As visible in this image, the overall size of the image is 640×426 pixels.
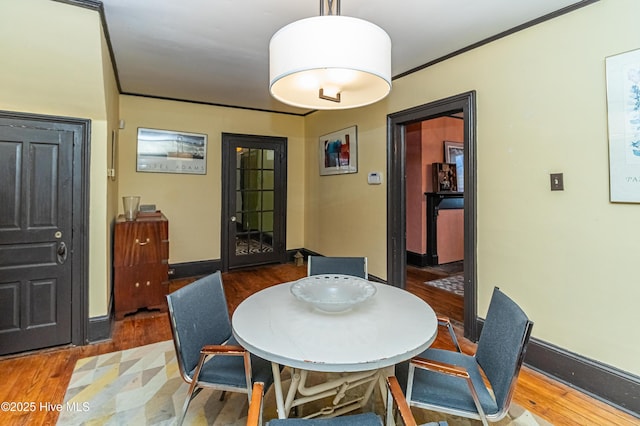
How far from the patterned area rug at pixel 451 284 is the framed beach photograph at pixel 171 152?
3.76 m

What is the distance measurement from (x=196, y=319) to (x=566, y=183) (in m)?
2.57

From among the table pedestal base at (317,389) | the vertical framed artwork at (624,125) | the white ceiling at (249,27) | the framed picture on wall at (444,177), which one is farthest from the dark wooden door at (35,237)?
the framed picture on wall at (444,177)

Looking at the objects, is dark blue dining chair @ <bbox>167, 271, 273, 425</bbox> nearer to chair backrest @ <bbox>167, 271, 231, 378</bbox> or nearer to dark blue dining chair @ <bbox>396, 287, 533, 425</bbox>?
chair backrest @ <bbox>167, 271, 231, 378</bbox>

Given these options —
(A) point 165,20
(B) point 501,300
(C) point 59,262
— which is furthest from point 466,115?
(C) point 59,262

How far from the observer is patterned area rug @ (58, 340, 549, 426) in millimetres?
1865

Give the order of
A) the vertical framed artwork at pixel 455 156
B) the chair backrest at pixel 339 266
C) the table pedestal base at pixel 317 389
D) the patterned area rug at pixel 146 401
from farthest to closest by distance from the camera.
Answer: the vertical framed artwork at pixel 455 156
the chair backrest at pixel 339 266
the patterned area rug at pixel 146 401
the table pedestal base at pixel 317 389

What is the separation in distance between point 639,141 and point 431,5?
1551 millimetres

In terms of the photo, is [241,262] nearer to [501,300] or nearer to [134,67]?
[134,67]

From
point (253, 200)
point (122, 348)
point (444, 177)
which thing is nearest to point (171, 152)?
point (253, 200)

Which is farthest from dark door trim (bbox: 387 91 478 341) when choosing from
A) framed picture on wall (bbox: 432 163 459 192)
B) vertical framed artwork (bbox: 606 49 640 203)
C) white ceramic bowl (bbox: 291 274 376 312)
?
framed picture on wall (bbox: 432 163 459 192)

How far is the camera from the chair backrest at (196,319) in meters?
1.61

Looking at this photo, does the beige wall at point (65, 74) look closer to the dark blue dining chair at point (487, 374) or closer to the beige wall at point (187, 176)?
the beige wall at point (187, 176)

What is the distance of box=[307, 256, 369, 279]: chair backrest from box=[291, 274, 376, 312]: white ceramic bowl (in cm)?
39

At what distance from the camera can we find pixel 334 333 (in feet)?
4.85
